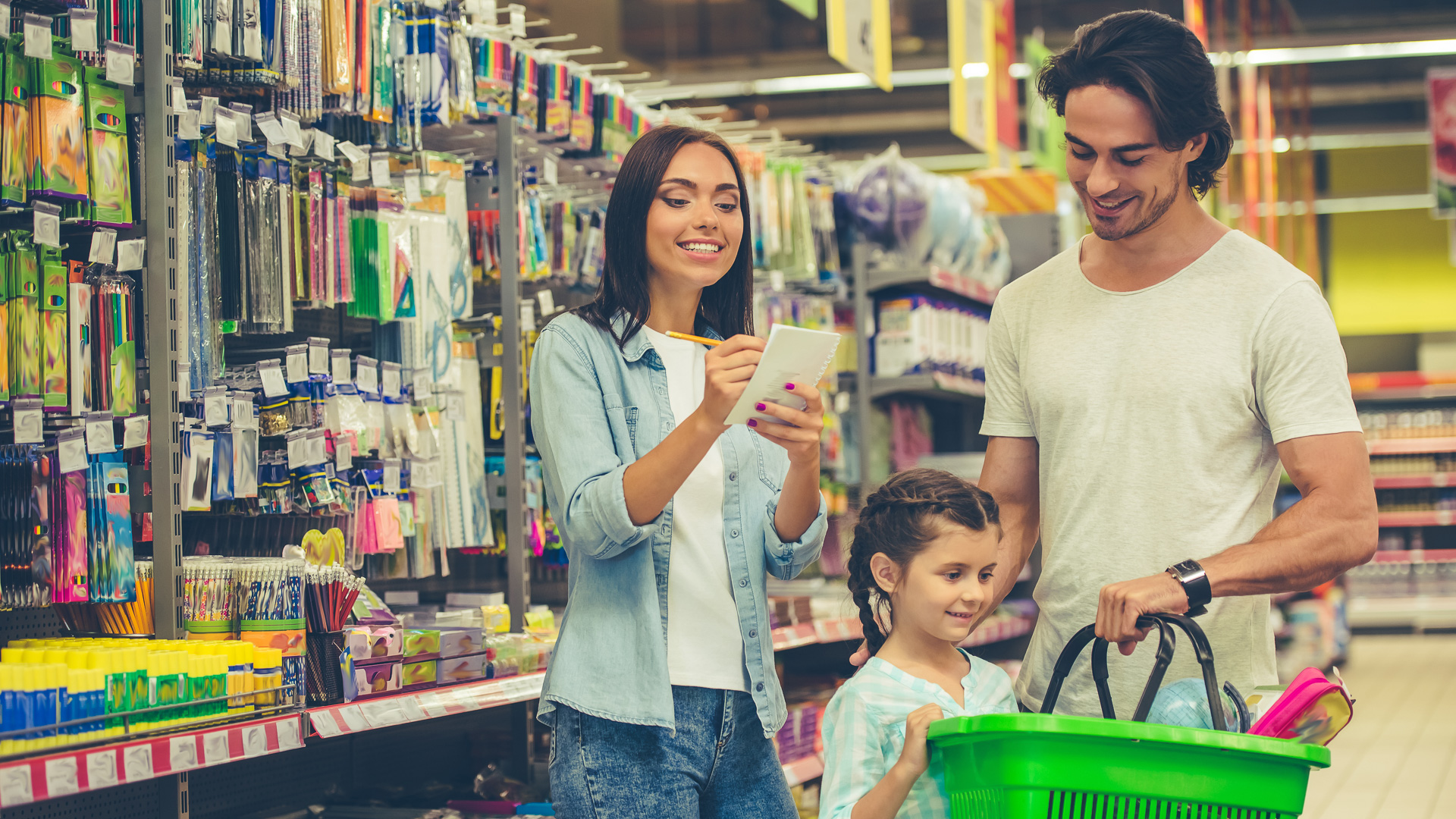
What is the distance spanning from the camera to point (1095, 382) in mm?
2025

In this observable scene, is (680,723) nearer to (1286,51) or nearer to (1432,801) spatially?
(1432,801)

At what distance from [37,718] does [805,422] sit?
1.15m

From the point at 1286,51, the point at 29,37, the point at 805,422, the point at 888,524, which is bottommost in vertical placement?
the point at 888,524

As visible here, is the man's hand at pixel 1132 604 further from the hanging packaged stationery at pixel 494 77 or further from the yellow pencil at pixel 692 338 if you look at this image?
the hanging packaged stationery at pixel 494 77

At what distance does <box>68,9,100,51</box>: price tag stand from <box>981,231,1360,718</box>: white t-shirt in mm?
1631

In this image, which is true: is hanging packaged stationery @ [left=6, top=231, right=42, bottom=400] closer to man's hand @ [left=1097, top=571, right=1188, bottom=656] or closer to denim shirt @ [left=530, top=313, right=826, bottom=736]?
denim shirt @ [left=530, top=313, right=826, bottom=736]

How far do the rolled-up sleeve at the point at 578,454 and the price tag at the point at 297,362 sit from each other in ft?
3.39

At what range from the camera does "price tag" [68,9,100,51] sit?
227 centimetres

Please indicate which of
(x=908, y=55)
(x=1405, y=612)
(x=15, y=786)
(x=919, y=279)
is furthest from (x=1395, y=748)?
(x=908, y=55)

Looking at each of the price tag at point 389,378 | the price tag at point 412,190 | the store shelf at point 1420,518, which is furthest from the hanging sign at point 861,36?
the store shelf at point 1420,518

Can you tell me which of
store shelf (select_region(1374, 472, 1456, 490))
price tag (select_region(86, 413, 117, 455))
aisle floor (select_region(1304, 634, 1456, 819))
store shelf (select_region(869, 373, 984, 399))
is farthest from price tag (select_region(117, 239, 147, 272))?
store shelf (select_region(1374, 472, 1456, 490))

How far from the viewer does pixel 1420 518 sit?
13.3 meters

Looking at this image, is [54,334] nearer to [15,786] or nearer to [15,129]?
[15,129]

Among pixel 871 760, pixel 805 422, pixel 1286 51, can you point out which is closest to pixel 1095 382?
pixel 805 422
